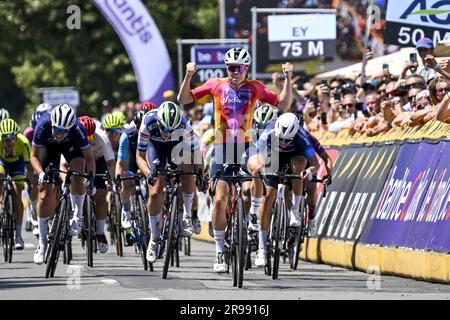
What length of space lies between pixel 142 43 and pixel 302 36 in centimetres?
458

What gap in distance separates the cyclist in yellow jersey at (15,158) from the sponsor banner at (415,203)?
16.7 feet

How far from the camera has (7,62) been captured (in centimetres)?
5241

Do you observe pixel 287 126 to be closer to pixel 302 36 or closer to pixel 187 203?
pixel 187 203

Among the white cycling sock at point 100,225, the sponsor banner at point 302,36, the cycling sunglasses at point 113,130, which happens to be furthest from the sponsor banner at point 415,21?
the sponsor banner at point 302,36

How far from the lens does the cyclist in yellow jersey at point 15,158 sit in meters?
19.2

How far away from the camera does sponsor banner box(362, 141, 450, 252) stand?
14242 millimetres

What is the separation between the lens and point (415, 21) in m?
19.0

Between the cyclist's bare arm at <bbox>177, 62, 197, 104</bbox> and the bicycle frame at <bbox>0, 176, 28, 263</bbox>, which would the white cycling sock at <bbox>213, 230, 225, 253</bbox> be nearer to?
the cyclist's bare arm at <bbox>177, 62, 197, 104</bbox>

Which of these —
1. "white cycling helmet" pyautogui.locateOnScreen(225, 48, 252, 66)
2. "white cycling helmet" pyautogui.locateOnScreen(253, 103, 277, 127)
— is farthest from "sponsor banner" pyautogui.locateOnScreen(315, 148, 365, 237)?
"white cycling helmet" pyautogui.locateOnScreen(225, 48, 252, 66)

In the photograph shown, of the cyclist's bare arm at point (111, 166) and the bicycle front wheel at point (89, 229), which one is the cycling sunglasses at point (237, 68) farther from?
the cyclist's bare arm at point (111, 166)

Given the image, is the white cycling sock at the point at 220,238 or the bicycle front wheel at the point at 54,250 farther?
the bicycle front wheel at the point at 54,250

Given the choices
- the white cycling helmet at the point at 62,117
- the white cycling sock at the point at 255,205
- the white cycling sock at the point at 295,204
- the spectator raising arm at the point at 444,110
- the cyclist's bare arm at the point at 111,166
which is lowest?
the white cycling sock at the point at 295,204

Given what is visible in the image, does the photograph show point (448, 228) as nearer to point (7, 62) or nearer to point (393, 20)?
point (393, 20)

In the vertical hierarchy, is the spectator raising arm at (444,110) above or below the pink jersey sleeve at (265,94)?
below
